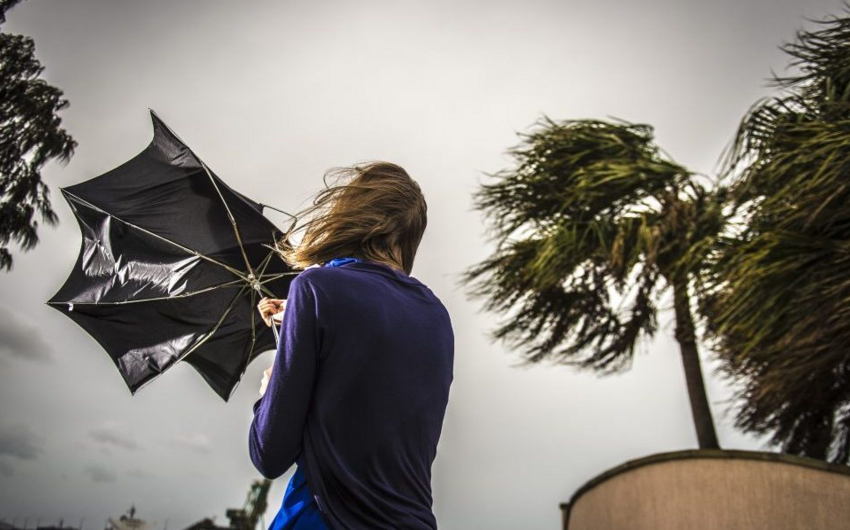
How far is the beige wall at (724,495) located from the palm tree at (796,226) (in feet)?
4.08

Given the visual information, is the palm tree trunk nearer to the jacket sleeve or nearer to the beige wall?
the beige wall

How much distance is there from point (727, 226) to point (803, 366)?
1507 mm

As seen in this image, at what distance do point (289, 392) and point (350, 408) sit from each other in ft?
0.30

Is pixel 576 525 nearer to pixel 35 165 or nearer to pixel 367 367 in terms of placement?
pixel 367 367

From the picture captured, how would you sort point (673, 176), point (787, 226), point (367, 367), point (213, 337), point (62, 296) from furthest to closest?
point (673, 176) → point (787, 226) → point (62, 296) → point (213, 337) → point (367, 367)

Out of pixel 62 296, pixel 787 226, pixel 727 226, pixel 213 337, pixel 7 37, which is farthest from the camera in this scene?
pixel 7 37

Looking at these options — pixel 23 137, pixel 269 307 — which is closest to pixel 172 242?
pixel 269 307

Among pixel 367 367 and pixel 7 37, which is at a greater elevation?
pixel 7 37

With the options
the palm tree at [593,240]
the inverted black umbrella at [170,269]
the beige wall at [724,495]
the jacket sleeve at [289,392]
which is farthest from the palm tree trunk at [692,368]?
the jacket sleeve at [289,392]

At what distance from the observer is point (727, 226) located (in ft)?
17.6

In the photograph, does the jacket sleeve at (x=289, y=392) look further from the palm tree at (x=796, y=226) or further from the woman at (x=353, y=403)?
the palm tree at (x=796, y=226)

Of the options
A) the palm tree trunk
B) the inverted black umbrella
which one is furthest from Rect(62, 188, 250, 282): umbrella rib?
the palm tree trunk

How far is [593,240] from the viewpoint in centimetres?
664

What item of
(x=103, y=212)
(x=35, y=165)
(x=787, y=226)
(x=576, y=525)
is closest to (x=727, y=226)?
(x=787, y=226)
